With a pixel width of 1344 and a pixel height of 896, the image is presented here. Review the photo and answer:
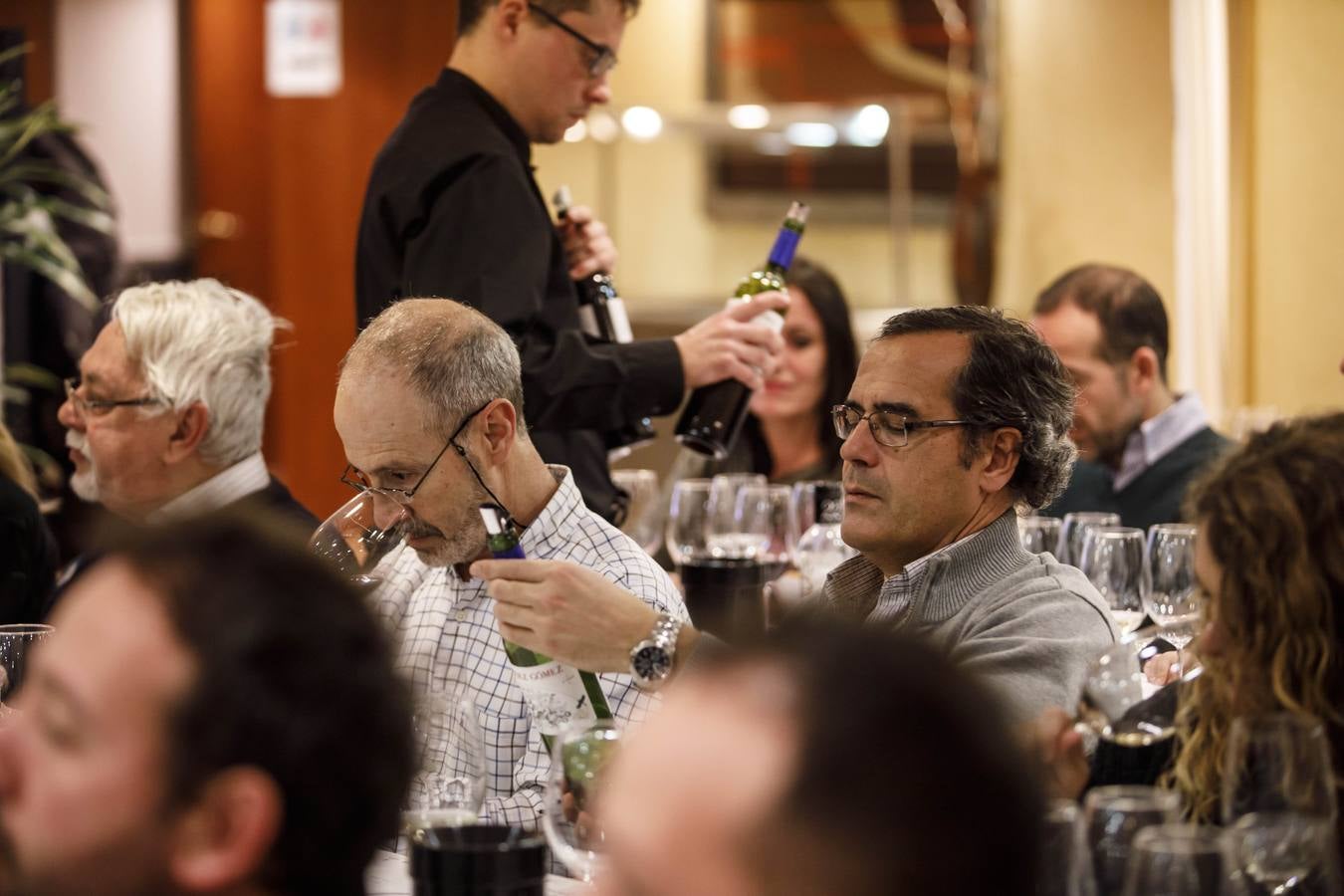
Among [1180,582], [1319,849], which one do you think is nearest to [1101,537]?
[1180,582]

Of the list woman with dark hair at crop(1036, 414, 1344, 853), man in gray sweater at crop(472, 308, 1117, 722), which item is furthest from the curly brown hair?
man in gray sweater at crop(472, 308, 1117, 722)

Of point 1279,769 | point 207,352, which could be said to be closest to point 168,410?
point 207,352

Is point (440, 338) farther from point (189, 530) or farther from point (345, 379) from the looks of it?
point (189, 530)

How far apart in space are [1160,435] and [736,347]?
1.36m

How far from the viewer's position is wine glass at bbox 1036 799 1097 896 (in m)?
1.23

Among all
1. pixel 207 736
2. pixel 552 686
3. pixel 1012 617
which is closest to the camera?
pixel 207 736

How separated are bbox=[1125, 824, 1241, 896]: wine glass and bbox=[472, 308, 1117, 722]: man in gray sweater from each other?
80cm

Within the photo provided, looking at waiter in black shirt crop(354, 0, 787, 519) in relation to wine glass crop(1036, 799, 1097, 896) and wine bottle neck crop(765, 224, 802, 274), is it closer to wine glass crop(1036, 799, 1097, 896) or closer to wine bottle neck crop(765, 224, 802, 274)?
wine bottle neck crop(765, 224, 802, 274)

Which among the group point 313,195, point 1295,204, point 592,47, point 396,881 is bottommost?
point 396,881

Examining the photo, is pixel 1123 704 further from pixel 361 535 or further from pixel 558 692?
pixel 361 535

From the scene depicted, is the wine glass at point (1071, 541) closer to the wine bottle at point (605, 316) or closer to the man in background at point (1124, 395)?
the wine bottle at point (605, 316)

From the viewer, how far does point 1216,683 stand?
1519 millimetres

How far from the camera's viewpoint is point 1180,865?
1146 mm

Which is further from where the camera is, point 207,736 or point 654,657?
point 654,657
